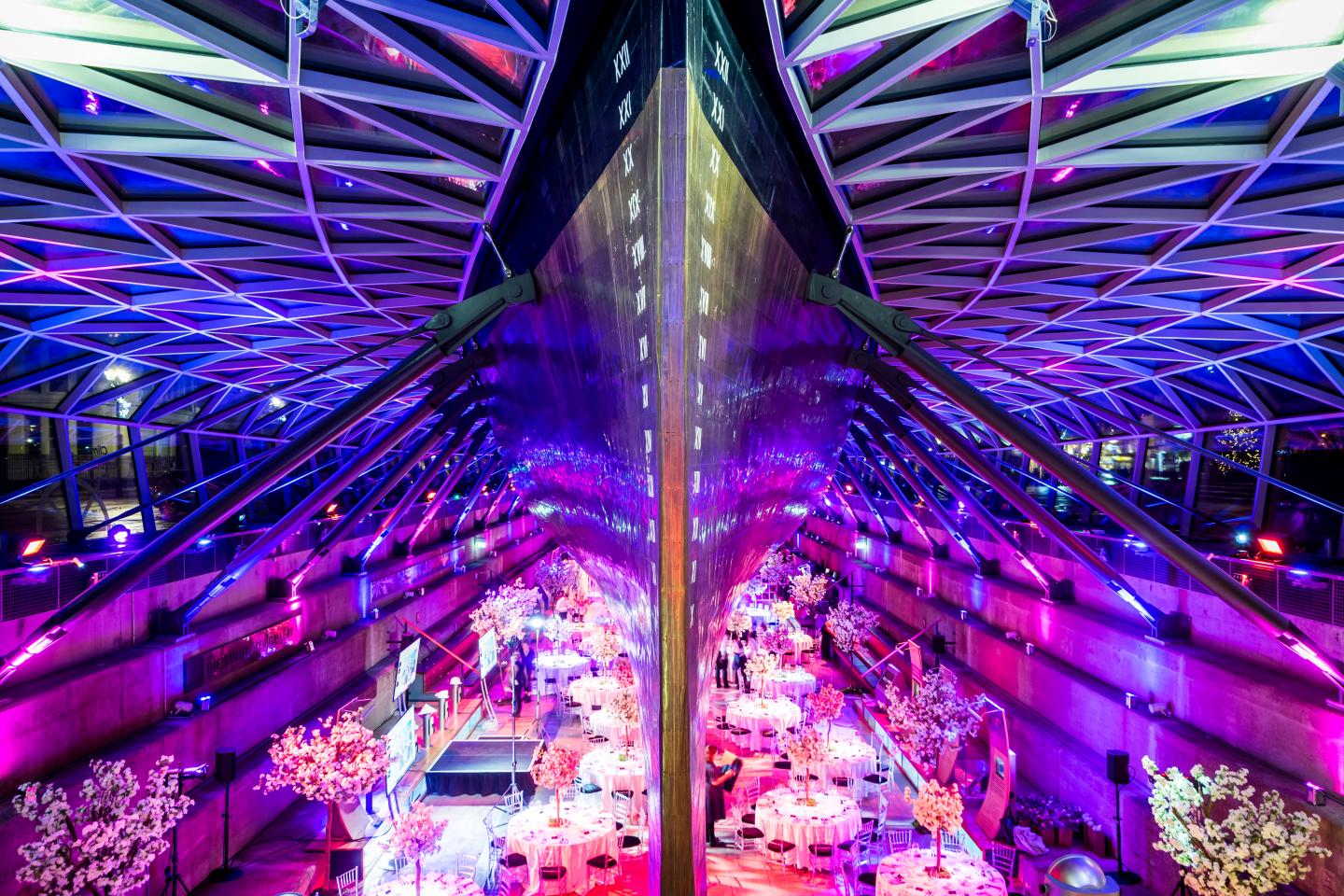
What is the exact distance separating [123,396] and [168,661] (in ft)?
65.6

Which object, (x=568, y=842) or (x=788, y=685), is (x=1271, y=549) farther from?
(x=568, y=842)

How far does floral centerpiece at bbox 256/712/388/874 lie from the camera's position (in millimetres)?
11344

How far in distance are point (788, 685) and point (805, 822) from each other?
10.00m

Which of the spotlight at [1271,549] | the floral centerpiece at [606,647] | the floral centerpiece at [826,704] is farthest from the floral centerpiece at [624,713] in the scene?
the spotlight at [1271,549]

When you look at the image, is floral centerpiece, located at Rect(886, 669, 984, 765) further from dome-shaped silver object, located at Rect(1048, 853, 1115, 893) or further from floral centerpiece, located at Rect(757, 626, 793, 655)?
floral centerpiece, located at Rect(757, 626, 793, 655)

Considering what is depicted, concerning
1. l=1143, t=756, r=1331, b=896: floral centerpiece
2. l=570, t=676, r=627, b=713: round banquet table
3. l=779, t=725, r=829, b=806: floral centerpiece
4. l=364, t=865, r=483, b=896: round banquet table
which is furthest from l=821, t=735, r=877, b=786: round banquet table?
l=364, t=865, r=483, b=896: round banquet table

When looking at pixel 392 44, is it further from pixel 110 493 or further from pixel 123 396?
pixel 110 493

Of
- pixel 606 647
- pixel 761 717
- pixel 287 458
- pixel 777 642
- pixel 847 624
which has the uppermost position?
pixel 287 458

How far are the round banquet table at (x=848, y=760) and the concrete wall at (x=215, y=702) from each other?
1178cm

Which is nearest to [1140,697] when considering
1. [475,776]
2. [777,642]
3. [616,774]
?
[616,774]

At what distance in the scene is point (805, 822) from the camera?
→ 42.5ft

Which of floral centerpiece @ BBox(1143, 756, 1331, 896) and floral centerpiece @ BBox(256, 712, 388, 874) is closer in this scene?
floral centerpiece @ BBox(1143, 756, 1331, 896)

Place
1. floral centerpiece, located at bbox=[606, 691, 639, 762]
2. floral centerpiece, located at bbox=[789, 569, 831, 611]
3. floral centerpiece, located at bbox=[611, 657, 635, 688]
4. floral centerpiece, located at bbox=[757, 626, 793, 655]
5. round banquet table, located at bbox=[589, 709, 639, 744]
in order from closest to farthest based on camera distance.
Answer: floral centerpiece, located at bbox=[606, 691, 639, 762], round banquet table, located at bbox=[589, 709, 639, 744], floral centerpiece, located at bbox=[611, 657, 635, 688], floral centerpiece, located at bbox=[757, 626, 793, 655], floral centerpiece, located at bbox=[789, 569, 831, 611]

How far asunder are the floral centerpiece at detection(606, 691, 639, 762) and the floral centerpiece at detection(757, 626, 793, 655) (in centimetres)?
689
